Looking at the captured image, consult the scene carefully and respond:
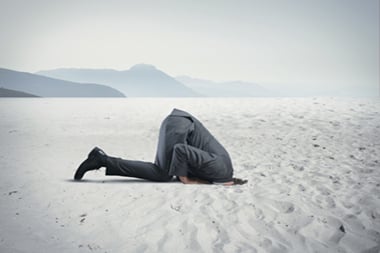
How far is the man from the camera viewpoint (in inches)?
157

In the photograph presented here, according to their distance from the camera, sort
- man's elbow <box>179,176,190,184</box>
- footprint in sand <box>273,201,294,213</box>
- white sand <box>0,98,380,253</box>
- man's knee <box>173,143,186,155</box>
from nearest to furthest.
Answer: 1. white sand <box>0,98,380,253</box>
2. footprint in sand <box>273,201,294,213</box>
3. man's knee <box>173,143,186,155</box>
4. man's elbow <box>179,176,190,184</box>

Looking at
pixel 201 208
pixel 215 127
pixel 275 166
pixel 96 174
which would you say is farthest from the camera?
pixel 215 127

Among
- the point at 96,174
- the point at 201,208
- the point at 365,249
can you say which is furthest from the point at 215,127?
the point at 365,249

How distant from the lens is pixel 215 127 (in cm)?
1013

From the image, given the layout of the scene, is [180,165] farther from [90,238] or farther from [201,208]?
[90,238]

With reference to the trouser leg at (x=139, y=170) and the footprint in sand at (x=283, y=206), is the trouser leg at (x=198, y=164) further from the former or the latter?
the footprint in sand at (x=283, y=206)

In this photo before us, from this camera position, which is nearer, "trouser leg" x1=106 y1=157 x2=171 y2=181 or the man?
the man

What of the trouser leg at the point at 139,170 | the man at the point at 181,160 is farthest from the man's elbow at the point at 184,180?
the trouser leg at the point at 139,170

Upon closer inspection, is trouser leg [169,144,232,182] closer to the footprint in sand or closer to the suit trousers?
the suit trousers

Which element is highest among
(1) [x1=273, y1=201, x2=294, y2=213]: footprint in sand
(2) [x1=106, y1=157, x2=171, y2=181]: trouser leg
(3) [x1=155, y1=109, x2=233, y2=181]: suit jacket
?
(3) [x1=155, y1=109, x2=233, y2=181]: suit jacket

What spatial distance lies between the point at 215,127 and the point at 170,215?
6.99 metres

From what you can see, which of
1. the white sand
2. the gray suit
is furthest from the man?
the white sand

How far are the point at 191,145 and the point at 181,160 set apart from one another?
31 centimetres

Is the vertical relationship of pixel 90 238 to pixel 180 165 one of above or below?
below
